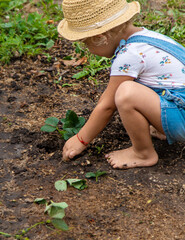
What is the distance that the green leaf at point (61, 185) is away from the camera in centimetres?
209

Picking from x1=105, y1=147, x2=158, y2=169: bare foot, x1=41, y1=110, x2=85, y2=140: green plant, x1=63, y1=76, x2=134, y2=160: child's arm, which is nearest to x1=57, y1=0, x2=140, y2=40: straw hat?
x1=63, y1=76, x2=134, y2=160: child's arm

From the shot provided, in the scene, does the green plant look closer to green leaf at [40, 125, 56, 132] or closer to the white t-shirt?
green leaf at [40, 125, 56, 132]

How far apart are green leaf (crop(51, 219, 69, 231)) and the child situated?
66 cm

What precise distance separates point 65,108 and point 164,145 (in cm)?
88

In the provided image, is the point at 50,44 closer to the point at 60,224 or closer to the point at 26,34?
the point at 26,34

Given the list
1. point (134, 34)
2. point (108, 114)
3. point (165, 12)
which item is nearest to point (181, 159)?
point (108, 114)

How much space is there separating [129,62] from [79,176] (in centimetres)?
75

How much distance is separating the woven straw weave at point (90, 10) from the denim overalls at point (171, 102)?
0.66 feet

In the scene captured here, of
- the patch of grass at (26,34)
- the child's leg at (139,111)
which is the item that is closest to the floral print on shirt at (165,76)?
the child's leg at (139,111)

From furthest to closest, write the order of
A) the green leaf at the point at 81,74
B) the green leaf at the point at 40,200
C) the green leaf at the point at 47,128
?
the green leaf at the point at 81,74
the green leaf at the point at 47,128
the green leaf at the point at 40,200

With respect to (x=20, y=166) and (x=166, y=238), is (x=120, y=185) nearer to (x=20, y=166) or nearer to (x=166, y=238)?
(x=166, y=238)

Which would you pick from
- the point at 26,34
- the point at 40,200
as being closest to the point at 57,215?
the point at 40,200

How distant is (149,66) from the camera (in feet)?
6.91

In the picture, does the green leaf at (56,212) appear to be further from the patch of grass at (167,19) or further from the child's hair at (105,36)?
the patch of grass at (167,19)
